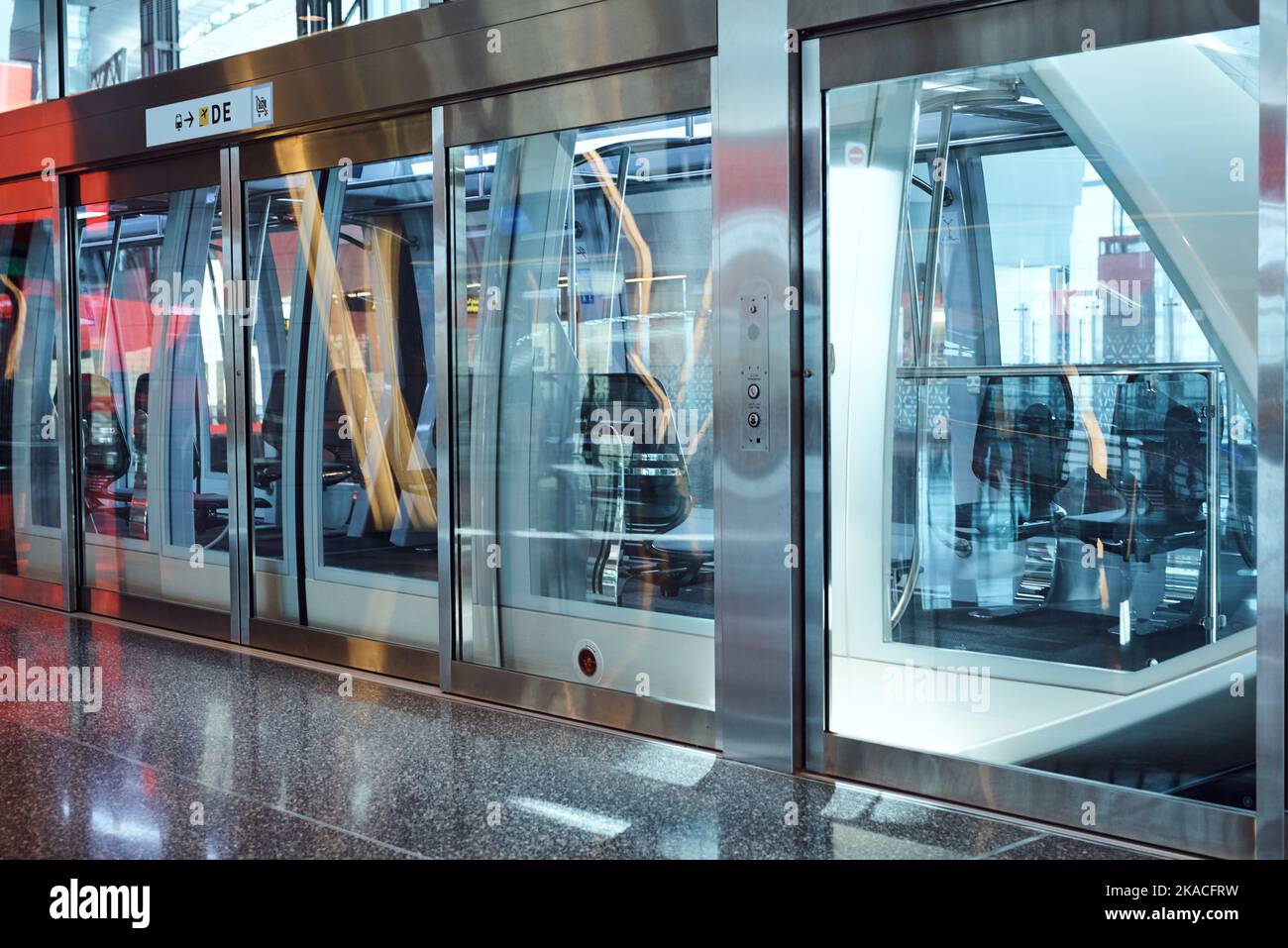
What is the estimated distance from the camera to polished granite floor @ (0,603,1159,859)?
3.54 meters

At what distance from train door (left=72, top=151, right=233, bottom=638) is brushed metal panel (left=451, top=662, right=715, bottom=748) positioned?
2.01 meters

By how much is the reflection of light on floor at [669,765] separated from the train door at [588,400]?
139 mm

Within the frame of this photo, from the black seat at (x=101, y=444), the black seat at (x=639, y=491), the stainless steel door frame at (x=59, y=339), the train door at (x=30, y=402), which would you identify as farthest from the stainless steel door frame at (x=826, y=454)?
the train door at (x=30, y=402)

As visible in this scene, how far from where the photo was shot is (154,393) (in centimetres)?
723

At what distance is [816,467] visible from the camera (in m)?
4.25

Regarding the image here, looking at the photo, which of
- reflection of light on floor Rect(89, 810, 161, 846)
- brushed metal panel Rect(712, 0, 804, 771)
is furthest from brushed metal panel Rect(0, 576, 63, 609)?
brushed metal panel Rect(712, 0, 804, 771)

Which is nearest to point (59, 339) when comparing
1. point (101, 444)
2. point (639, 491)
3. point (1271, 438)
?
point (101, 444)

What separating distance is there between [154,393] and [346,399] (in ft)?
5.79

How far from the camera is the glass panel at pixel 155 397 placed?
685 centimetres

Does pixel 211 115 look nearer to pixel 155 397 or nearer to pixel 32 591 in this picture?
pixel 155 397

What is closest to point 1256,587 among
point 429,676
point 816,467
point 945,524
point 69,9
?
point 945,524

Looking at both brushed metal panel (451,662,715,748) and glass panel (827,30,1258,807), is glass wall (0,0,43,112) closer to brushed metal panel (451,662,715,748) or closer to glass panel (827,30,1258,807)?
brushed metal panel (451,662,715,748)

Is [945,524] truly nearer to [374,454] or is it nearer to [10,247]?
[374,454]

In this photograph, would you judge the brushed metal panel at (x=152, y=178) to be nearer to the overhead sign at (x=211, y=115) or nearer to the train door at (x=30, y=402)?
the overhead sign at (x=211, y=115)
